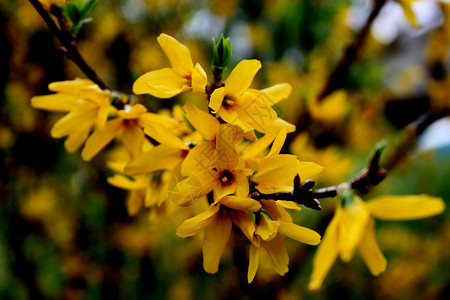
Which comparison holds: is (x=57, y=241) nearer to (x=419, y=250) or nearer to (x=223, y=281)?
(x=223, y=281)

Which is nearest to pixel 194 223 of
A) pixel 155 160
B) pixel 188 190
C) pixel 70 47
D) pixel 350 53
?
pixel 188 190

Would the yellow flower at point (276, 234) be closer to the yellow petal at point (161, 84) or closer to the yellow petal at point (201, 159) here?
the yellow petal at point (201, 159)

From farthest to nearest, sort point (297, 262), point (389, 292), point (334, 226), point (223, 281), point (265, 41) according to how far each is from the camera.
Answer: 1. point (265, 41)
2. point (389, 292)
3. point (223, 281)
4. point (297, 262)
5. point (334, 226)

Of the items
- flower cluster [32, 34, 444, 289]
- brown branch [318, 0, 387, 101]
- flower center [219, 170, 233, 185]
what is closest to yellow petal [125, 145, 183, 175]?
flower cluster [32, 34, 444, 289]

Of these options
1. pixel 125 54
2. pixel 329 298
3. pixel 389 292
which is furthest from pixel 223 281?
pixel 125 54

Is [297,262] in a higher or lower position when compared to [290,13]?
lower

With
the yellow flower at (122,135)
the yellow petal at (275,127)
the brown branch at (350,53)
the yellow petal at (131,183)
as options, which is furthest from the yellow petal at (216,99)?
the brown branch at (350,53)
